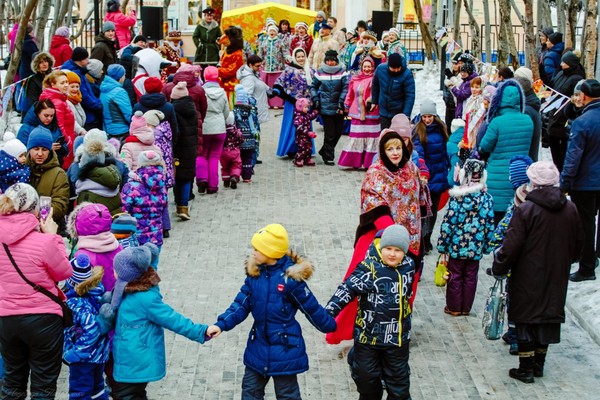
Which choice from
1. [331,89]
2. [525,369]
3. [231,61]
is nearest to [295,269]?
[525,369]

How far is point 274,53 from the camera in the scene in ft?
77.3

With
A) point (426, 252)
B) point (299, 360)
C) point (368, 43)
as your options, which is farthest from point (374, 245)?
point (368, 43)

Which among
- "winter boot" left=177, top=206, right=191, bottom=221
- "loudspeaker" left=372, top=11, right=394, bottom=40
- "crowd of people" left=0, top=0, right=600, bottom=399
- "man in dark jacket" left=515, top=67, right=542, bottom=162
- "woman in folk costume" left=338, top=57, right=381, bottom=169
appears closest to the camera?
"crowd of people" left=0, top=0, right=600, bottom=399

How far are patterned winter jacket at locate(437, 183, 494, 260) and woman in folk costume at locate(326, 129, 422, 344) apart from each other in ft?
1.95

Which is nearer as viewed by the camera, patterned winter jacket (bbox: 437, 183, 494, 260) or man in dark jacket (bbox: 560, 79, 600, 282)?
patterned winter jacket (bbox: 437, 183, 494, 260)

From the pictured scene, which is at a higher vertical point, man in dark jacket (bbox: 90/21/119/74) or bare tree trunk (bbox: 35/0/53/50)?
bare tree trunk (bbox: 35/0/53/50)

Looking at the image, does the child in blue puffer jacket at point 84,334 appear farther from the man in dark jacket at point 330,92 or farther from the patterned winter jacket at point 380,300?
the man in dark jacket at point 330,92

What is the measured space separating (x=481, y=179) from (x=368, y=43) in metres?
9.80

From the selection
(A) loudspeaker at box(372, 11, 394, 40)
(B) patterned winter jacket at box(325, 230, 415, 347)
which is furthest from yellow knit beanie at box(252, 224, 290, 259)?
(A) loudspeaker at box(372, 11, 394, 40)

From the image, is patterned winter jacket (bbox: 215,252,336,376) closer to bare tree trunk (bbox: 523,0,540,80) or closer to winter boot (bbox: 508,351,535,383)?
winter boot (bbox: 508,351,535,383)

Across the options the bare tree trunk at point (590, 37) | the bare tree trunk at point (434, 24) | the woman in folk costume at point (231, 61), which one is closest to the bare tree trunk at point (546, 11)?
the bare tree trunk at point (434, 24)

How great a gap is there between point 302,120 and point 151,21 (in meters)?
8.09

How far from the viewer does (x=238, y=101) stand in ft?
50.9

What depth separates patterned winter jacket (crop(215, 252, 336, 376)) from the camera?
6805mm
